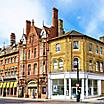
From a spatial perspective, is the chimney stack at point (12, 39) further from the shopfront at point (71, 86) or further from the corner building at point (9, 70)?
the shopfront at point (71, 86)

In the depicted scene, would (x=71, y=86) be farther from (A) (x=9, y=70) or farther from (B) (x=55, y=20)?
(A) (x=9, y=70)

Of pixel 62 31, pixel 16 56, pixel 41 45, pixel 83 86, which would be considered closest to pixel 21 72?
pixel 16 56

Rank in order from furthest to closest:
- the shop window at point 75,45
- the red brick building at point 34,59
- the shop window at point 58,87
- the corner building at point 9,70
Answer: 1. the corner building at point 9,70
2. the red brick building at point 34,59
3. the shop window at point 58,87
4. the shop window at point 75,45

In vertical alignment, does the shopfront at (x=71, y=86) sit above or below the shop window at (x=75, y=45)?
below

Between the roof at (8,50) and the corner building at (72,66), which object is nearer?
the corner building at (72,66)

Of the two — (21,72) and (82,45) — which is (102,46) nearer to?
(82,45)

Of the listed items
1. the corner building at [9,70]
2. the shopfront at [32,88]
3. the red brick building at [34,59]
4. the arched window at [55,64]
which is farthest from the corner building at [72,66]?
the corner building at [9,70]

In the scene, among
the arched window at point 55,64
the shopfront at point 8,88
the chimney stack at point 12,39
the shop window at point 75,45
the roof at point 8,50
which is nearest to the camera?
the shop window at point 75,45

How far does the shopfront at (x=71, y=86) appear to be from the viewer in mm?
46281

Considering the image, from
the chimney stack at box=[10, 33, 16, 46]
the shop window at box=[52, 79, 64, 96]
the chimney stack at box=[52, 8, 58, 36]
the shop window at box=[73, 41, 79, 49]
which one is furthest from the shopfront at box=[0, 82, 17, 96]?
the shop window at box=[73, 41, 79, 49]

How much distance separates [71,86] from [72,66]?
3.73 metres

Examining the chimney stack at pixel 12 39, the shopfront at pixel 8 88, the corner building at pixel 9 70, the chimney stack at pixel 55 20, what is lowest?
the shopfront at pixel 8 88

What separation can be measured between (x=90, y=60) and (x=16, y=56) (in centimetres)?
1992

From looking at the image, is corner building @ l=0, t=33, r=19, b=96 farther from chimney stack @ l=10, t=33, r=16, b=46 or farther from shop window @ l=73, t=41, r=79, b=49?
shop window @ l=73, t=41, r=79, b=49
